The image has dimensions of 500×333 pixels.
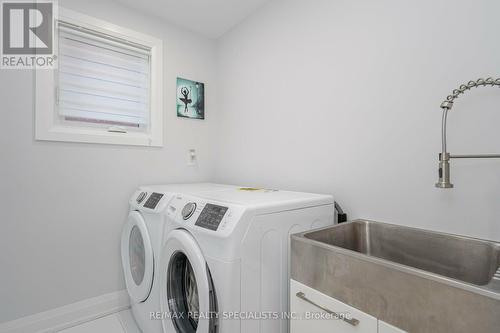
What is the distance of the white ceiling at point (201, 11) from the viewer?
2023 mm

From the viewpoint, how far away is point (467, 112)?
1.09 meters

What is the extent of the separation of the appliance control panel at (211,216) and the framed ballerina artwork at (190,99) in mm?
1451

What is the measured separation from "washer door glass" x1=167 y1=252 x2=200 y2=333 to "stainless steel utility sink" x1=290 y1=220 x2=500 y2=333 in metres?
0.60

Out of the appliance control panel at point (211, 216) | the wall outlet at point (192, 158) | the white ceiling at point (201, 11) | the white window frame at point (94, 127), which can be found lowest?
Answer: the appliance control panel at point (211, 216)

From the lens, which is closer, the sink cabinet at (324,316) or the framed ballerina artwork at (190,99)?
the sink cabinet at (324,316)

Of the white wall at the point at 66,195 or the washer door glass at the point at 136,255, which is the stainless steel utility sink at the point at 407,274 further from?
the white wall at the point at 66,195

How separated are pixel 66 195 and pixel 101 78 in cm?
96

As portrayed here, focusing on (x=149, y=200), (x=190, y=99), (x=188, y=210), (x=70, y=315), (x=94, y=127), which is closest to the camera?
(x=188, y=210)

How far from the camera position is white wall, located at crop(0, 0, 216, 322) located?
161 cm

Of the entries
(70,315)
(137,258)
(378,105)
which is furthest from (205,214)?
(70,315)

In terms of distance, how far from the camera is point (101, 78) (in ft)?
6.52

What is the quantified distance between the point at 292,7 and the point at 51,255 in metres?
2.51

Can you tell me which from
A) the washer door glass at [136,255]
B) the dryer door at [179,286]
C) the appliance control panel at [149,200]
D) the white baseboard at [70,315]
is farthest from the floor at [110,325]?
the appliance control panel at [149,200]

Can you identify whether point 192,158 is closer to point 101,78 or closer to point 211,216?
point 101,78
